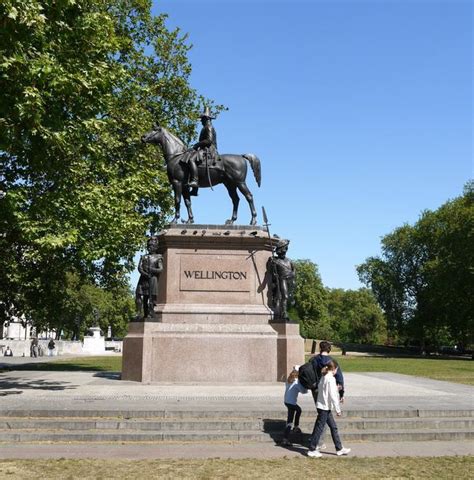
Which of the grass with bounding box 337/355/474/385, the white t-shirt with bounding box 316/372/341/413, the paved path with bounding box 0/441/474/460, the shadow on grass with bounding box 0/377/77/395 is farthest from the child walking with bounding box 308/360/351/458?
the grass with bounding box 337/355/474/385

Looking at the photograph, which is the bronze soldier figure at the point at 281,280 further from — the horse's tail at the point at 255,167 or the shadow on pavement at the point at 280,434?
the shadow on pavement at the point at 280,434

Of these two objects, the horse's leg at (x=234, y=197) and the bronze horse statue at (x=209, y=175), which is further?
the horse's leg at (x=234, y=197)

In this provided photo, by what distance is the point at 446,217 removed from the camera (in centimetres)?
6675

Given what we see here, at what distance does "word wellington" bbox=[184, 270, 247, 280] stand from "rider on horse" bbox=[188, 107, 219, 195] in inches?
106

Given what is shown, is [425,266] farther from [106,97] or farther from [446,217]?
[106,97]

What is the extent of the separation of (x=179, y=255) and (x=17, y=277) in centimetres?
1153

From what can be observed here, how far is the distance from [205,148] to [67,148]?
457cm

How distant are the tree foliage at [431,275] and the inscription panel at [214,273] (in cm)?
4186

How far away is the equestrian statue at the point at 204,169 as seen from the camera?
18031 mm

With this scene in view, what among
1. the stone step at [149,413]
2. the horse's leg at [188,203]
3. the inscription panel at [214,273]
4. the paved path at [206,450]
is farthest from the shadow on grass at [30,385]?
the horse's leg at [188,203]

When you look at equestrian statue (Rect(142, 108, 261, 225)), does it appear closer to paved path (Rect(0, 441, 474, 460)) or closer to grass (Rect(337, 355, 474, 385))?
paved path (Rect(0, 441, 474, 460))

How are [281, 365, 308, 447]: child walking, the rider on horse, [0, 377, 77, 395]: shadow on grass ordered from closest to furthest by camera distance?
[281, 365, 308, 447]: child walking < [0, 377, 77, 395]: shadow on grass < the rider on horse

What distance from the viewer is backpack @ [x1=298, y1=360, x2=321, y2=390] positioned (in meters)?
9.32

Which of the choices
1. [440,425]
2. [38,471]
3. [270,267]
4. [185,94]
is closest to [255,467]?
[38,471]
